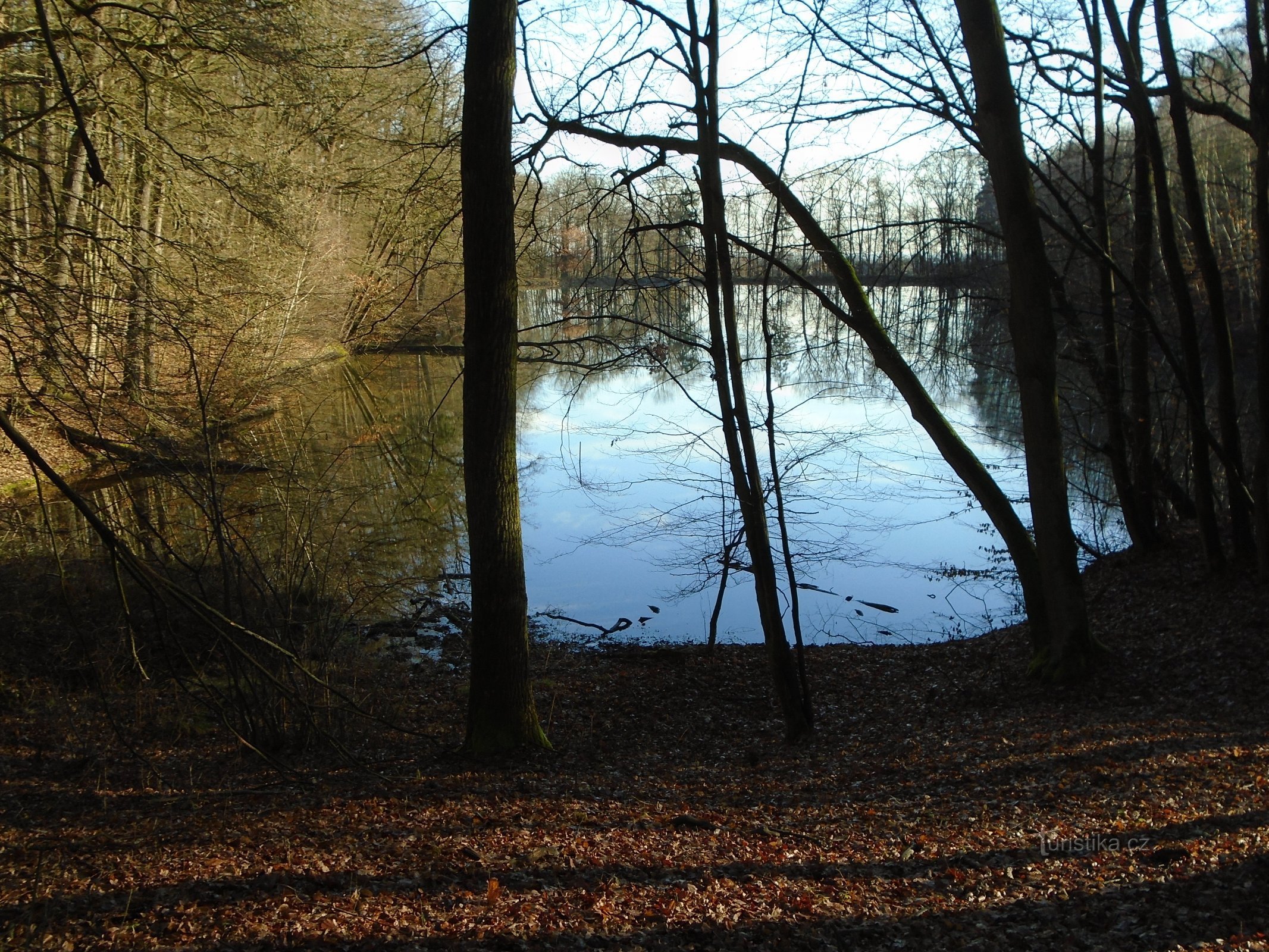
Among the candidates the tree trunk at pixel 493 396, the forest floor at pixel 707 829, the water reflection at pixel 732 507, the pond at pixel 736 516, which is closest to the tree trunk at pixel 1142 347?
A: the water reflection at pixel 732 507

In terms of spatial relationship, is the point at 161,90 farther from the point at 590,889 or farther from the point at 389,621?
the point at 590,889

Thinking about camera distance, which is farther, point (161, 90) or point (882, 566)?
point (882, 566)

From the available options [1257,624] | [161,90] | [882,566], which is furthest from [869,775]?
[161,90]

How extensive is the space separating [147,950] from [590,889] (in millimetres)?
1728

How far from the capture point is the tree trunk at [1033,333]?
738cm

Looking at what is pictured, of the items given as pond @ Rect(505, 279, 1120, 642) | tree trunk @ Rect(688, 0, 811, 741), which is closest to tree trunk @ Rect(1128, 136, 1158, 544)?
pond @ Rect(505, 279, 1120, 642)

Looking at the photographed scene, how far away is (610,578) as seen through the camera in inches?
557

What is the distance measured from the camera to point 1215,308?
8969 millimetres

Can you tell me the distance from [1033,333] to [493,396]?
4.34 metres

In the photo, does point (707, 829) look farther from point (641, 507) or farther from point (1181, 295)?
point (641, 507)

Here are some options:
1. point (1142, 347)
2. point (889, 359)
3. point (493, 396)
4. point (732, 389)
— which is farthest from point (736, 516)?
point (1142, 347)

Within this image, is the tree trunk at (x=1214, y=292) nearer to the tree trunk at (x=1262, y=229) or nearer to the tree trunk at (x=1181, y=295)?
the tree trunk at (x=1181, y=295)

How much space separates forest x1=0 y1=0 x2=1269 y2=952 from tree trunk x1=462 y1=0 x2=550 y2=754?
3 cm

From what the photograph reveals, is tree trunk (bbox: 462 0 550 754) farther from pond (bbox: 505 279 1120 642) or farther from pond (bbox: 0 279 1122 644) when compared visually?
pond (bbox: 505 279 1120 642)
